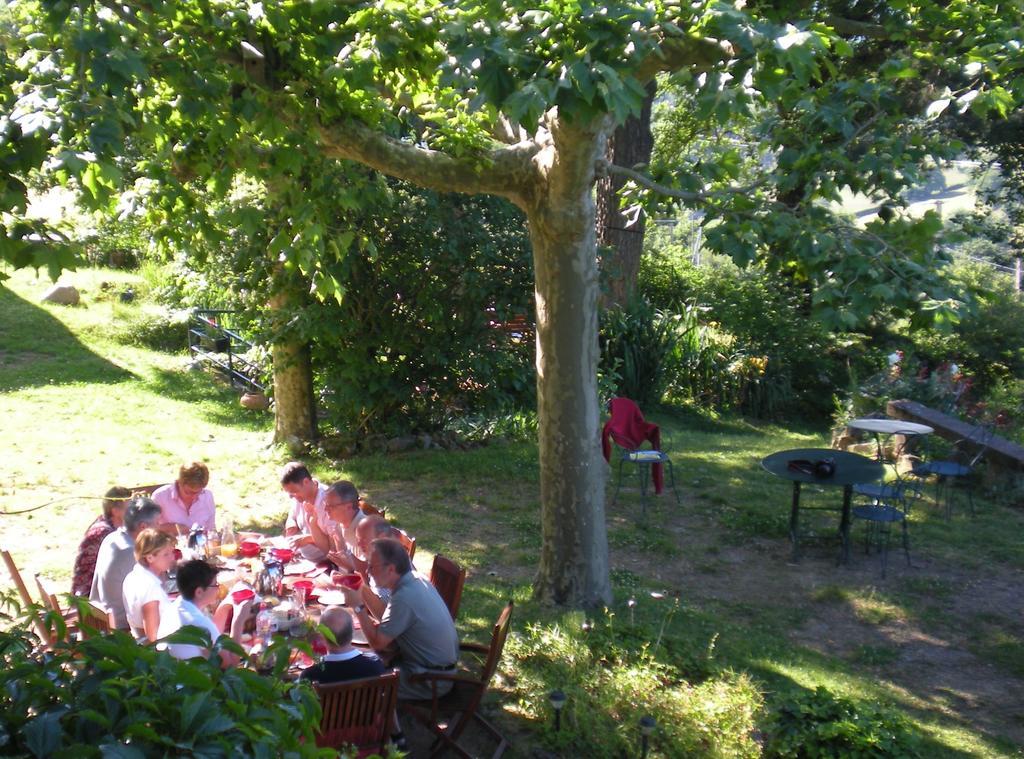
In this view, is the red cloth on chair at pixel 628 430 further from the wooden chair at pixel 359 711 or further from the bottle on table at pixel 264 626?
the wooden chair at pixel 359 711

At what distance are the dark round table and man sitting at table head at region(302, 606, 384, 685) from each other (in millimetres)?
5032

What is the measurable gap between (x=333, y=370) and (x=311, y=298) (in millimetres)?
909

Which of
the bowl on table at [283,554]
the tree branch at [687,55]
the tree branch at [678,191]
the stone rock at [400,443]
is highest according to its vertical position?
the tree branch at [687,55]

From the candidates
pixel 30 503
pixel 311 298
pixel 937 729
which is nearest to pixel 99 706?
pixel 937 729

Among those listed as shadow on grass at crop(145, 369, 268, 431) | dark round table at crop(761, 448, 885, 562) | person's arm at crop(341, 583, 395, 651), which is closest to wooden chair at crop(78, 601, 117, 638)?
person's arm at crop(341, 583, 395, 651)

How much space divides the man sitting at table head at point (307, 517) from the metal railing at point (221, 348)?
785 centimetres

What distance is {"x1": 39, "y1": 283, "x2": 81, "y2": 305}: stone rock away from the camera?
18172 millimetres

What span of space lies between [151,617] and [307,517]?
1858 mm

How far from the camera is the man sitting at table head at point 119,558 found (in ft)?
17.0

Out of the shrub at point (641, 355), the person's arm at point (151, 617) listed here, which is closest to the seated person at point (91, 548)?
the person's arm at point (151, 617)

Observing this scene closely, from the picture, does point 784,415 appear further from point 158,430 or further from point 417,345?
point 158,430

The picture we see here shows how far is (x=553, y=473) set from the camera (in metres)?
6.47

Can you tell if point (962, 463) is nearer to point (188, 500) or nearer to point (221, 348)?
point (188, 500)

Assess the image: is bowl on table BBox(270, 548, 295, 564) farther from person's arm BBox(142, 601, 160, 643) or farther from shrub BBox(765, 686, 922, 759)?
shrub BBox(765, 686, 922, 759)
